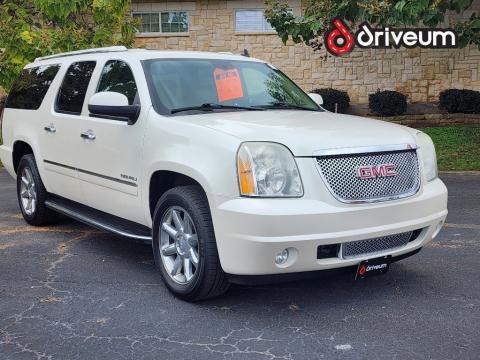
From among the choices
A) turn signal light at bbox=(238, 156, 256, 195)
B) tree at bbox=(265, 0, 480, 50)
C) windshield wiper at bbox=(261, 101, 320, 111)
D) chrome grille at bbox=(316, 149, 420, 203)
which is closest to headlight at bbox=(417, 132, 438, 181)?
chrome grille at bbox=(316, 149, 420, 203)

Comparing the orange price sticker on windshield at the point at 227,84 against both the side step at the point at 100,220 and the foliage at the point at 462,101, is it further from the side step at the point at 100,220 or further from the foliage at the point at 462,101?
the foliage at the point at 462,101

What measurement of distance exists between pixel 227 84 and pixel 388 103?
14.0 metres

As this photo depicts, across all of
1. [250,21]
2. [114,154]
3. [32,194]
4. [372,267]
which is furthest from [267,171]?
[250,21]

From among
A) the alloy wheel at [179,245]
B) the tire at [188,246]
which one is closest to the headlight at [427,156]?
the tire at [188,246]

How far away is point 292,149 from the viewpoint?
4.01 m

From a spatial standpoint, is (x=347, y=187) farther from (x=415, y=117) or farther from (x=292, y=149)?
(x=415, y=117)

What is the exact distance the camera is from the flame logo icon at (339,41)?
18.8 metres

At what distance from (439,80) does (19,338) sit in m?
17.8

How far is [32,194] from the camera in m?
6.96

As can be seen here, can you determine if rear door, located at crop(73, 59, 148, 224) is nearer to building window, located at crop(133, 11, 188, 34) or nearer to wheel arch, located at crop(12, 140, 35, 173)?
wheel arch, located at crop(12, 140, 35, 173)

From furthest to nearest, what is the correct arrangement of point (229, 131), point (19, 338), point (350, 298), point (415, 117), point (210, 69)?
point (415, 117)
point (210, 69)
point (350, 298)
point (229, 131)
point (19, 338)

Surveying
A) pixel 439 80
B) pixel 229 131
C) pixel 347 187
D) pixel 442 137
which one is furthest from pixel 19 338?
pixel 439 80

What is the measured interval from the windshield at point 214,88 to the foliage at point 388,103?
→ 523 inches

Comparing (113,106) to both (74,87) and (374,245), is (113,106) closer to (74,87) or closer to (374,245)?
(74,87)
